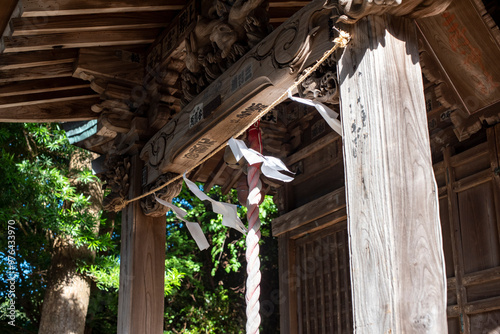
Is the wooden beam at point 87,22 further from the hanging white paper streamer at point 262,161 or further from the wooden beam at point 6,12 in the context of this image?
the hanging white paper streamer at point 262,161

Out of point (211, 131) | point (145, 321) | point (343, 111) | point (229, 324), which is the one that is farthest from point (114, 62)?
point (229, 324)

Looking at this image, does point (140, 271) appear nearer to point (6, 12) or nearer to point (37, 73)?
point (37, 73)

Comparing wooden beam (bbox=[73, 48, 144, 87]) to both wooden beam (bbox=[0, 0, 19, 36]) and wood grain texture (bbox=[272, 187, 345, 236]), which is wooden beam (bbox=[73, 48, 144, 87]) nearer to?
wooden beam (bbox=[0, 0, 19, 36])

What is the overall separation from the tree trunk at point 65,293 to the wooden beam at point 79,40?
5276 mm

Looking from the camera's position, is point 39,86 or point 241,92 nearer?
point 241,92

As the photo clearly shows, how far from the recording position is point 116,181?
14.2 feet

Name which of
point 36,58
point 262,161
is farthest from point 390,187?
point 36,58

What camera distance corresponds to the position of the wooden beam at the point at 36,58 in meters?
3.93

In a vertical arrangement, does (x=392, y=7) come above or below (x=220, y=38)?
below

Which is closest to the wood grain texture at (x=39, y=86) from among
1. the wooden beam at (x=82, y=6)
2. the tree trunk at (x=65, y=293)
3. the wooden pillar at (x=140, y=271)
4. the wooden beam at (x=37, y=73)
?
the wooden beam at (x=37, y=73)

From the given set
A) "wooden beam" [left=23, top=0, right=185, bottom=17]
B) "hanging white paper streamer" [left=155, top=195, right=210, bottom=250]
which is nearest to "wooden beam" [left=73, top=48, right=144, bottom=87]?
"wooden beam" [left=23, top=0, right=185, bottom=17]

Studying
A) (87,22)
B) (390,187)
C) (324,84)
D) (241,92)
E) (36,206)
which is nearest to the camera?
(390,187)

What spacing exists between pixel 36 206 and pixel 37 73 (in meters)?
4.27

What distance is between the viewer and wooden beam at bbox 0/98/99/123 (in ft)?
15.2
